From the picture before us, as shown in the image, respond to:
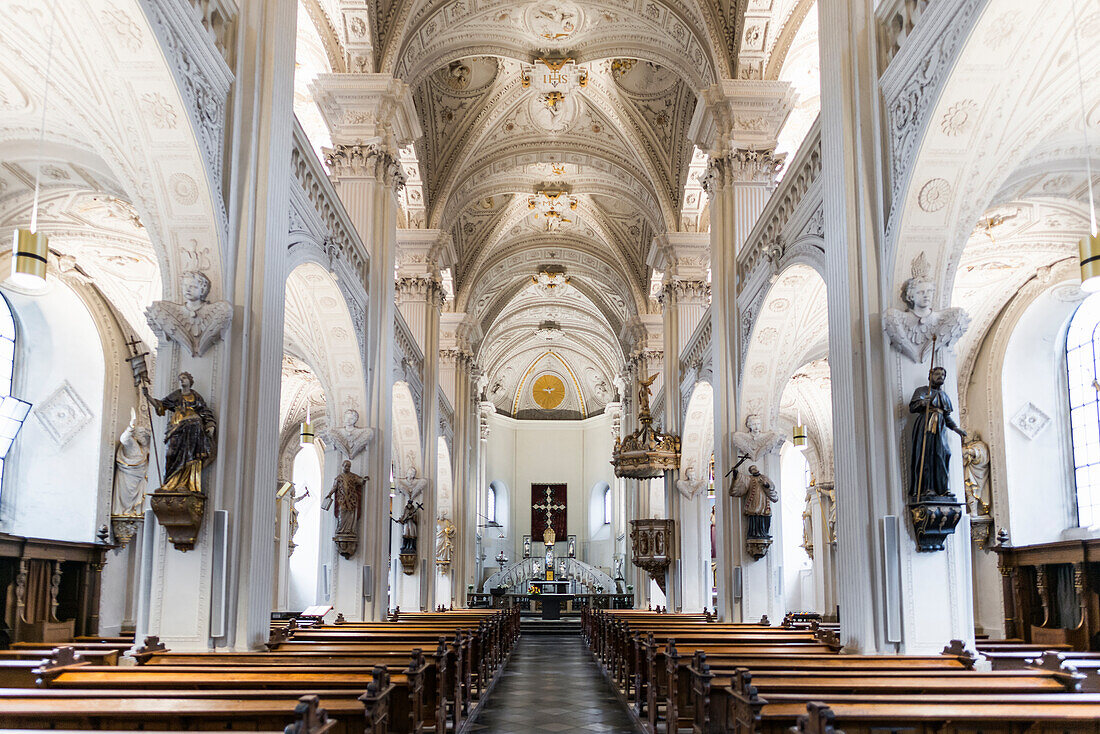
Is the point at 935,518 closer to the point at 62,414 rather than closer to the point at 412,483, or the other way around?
Answer: the point at 62,414

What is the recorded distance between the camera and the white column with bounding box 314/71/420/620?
14.9 m

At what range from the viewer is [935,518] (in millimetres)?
7879

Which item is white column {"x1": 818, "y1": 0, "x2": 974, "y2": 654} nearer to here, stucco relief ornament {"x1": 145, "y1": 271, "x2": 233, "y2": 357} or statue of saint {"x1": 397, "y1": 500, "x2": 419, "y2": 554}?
stucco relief ornament {"x1": 145, "y1": 271, "x2": 233, "y2": 357}

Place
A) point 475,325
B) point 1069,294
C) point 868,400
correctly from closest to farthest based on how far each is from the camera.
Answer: point 868,400, point 1069,294, point 475,325

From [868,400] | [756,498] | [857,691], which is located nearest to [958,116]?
[868,400]

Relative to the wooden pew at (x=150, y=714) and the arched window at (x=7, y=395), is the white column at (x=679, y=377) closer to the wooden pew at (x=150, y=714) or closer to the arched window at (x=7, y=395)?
the arched window at (x=7, y=395)

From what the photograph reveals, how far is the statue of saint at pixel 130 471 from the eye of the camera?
1566 cm

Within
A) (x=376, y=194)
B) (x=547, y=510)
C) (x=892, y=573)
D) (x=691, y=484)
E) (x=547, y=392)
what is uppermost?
(x=547, y=392)

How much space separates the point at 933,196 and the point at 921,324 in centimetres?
111

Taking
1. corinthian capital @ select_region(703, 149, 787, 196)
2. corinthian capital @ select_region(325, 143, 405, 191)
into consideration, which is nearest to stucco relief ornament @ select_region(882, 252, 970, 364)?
corinthian capital @ select_region(703, 149, 787, 196)

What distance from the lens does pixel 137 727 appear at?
510 centimetres

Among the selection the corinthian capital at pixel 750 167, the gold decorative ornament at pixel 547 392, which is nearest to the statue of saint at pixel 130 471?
the corinthian capital at pixel 750 167

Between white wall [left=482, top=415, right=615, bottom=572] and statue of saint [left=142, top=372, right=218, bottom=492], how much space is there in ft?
115

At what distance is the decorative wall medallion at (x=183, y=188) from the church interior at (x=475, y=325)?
0.06 metres
